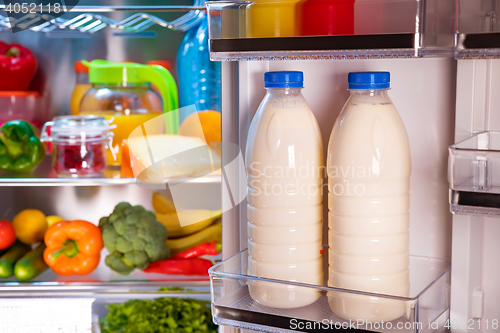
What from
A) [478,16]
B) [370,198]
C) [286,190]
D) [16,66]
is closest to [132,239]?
[16,66]

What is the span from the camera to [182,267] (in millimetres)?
1486

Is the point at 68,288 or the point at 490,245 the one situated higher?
the point at 490,245

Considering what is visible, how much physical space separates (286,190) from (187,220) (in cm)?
79

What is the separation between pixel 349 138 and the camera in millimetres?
759

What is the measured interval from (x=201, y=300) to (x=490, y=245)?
89 centimetres

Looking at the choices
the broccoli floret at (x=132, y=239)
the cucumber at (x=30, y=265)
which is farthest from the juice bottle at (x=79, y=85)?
the cucumber at (x=30, y=265)

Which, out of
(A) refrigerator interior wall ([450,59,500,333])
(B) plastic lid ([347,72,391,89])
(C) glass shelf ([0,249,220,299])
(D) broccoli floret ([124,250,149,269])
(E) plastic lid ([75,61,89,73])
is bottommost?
(C) glass shelf ([0,249,220,299])

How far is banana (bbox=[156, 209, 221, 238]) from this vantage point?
1.50 metres

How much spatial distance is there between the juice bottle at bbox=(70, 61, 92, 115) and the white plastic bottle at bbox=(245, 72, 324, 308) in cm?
91

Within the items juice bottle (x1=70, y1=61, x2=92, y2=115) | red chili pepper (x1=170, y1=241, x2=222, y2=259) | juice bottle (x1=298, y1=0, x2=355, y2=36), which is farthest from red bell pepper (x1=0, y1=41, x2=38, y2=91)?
juice bottle (x1=298, y1=0, x2=355, y2=36)

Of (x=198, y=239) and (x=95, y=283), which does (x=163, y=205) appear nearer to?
(x=198, y=239)

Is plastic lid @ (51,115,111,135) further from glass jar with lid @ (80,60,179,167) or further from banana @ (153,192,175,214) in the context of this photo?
banana @ (153,192,175,214)

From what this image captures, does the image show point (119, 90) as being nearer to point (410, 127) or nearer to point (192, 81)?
point (192, 81)

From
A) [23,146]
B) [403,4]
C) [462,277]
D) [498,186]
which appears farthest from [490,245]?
[23,146]
